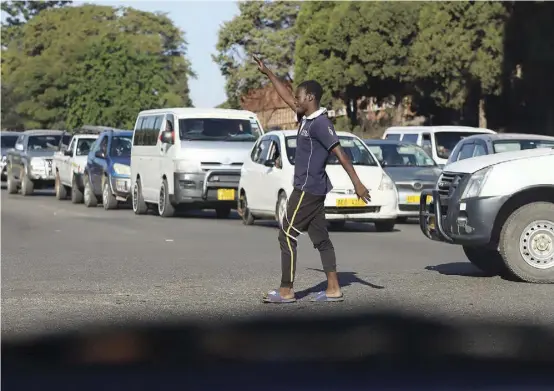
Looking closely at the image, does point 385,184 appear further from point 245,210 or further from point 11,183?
point 11,183

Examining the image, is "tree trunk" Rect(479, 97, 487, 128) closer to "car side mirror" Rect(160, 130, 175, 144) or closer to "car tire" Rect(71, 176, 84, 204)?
"car tire" Rect(71, 176, 84, 204)

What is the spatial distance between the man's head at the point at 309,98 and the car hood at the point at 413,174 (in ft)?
39.7

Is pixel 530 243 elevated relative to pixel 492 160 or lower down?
lower down

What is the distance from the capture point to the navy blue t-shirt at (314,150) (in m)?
9.77

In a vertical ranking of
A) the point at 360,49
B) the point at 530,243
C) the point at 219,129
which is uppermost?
the point at 360,49

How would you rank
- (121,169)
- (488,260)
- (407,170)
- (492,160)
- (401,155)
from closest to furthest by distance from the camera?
(492,160) → (488,260) → (407,170) → (401,155) → (121,169)

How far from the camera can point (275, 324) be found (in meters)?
9.02

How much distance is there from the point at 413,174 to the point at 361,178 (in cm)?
286

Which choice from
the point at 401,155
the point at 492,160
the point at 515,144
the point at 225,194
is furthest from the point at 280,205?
the point at 492,160

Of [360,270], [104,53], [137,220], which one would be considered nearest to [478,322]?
[360,270]

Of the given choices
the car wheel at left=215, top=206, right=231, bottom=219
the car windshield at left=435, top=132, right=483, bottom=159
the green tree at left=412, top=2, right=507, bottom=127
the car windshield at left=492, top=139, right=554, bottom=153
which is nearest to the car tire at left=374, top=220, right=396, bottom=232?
the car windshield at left=492, top=139, right=554, bottom=153

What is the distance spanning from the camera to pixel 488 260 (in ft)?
41.8

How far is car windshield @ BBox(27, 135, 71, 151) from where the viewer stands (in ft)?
123

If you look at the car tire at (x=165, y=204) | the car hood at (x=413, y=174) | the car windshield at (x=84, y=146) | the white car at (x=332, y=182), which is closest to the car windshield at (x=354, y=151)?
the white car at (x=332, y=182)
